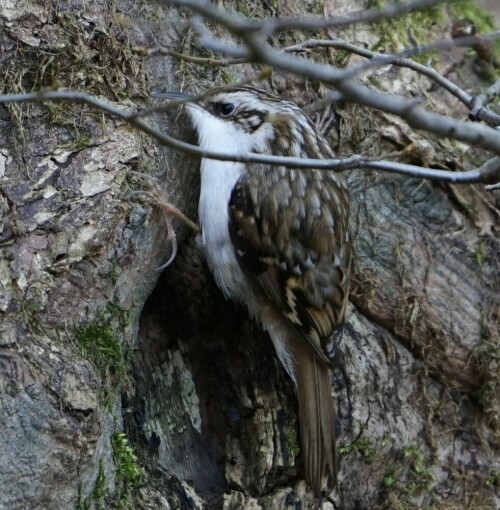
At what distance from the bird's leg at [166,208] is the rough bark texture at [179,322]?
0.03 meters

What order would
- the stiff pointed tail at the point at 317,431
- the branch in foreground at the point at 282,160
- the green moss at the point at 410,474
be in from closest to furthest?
1. the branch in foreground at the point at 282,160
2. the stiff pointed tail at the point at 317,431
3. the green moss at the point at 410,474

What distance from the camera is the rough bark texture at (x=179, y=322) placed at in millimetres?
2186

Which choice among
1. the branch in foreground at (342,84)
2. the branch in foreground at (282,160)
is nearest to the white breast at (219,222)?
the branch in foreground at (282,160)

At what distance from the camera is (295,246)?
2.66 m

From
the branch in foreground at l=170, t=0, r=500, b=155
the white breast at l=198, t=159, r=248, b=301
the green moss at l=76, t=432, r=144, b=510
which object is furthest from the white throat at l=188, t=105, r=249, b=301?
the branch in foreground at l=170, t=0, r=500, b=155

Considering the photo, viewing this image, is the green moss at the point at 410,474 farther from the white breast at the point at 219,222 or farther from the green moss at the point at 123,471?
the green moss at the point at 123,471

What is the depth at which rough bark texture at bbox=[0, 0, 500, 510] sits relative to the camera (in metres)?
2.19

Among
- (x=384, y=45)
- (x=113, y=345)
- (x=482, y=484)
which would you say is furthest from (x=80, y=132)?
(x=482, y=484)

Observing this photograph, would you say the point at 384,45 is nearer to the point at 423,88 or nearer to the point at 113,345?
the point at 423,88

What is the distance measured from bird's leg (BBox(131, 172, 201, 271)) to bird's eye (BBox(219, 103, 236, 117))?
0.35m

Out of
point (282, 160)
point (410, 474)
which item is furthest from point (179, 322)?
point (282, 160)

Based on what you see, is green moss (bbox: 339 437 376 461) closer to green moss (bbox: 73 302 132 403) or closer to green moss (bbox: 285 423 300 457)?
green moss (bbox: 285 423 300 457)

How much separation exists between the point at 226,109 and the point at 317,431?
979 millimetres

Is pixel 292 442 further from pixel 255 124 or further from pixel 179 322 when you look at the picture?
pixel 255 124
